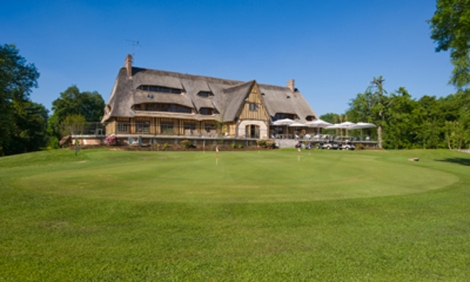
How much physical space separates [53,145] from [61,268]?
48393 millimetres

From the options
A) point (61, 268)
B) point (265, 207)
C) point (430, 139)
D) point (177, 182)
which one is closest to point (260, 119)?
point (430, 139)

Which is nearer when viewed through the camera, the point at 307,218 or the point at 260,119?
the point at 307,218

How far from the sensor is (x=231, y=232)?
5789 mm

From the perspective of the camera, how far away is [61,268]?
164 inches

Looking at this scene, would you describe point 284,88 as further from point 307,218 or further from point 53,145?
point 307,218

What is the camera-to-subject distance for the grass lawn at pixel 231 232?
422 cm

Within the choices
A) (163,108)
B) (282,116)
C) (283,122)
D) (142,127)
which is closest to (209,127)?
(163,108)

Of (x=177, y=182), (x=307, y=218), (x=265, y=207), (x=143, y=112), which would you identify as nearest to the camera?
(x=307, y=218)

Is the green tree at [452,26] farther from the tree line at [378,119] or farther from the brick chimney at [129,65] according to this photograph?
the brick chimney at [129,65]

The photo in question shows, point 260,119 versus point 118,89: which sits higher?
point 118,89

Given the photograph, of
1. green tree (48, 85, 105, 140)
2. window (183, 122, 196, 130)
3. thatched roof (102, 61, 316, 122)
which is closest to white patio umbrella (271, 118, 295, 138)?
thatched roof (102, 61, 316, 122)

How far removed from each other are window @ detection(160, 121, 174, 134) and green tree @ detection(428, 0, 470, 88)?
3236cm

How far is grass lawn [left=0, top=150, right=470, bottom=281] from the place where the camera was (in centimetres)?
422

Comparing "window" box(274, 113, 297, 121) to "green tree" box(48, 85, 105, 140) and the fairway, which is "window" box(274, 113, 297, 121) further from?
"green tree" box(48, 85, 105, 140)
